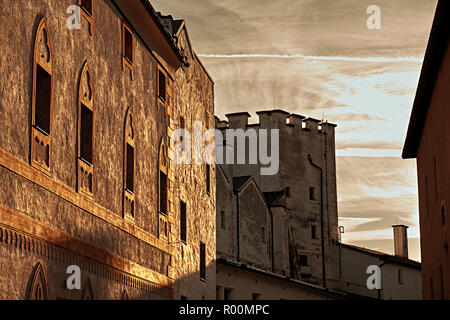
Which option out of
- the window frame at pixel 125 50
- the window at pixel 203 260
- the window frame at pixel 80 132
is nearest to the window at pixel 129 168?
the window frame at pixel 125 50

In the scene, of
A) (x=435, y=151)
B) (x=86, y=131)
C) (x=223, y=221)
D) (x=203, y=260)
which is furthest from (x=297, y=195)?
(x=86, y=131)

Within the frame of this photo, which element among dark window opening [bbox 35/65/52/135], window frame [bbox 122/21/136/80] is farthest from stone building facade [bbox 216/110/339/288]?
dark window opening [bbox 35/65/52/135]

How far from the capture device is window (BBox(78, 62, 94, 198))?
50.3ft

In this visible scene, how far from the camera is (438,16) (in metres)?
15.6

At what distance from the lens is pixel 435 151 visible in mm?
20266

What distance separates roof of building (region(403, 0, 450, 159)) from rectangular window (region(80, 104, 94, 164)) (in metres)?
6.34

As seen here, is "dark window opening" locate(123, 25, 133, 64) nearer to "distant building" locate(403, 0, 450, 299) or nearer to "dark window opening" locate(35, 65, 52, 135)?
"dark window opening" locate(35, 65, 52, 135)

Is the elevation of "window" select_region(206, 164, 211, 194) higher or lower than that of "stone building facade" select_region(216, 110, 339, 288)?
lower

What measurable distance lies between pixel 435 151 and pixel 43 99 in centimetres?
996

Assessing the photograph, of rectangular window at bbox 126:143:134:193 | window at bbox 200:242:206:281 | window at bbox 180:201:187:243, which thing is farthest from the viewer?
window at bbox 200:242:206:281

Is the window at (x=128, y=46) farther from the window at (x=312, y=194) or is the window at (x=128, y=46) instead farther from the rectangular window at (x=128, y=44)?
the window at (x=312, y=194)

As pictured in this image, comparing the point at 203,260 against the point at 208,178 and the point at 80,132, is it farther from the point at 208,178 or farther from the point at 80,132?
the point at 80,132
